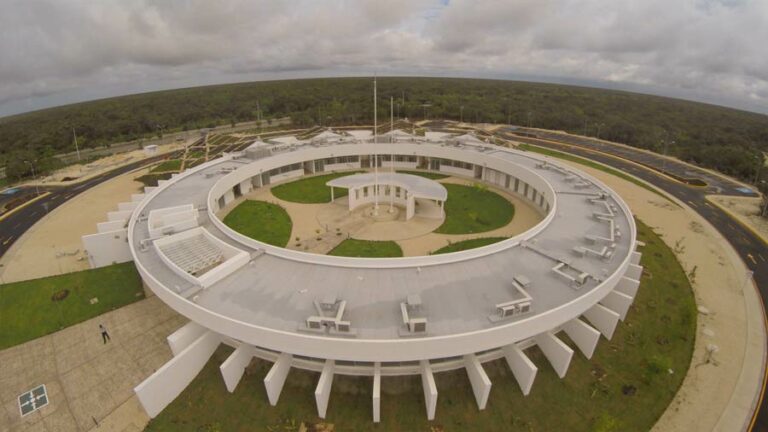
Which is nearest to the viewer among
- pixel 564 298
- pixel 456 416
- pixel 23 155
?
pixel 456 416

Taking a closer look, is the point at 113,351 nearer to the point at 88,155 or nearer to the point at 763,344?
the point at 763,344

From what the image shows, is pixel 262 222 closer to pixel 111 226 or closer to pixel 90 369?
pixel 111 226

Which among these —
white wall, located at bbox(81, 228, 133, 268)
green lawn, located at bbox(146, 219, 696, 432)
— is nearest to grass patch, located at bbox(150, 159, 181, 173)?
white wall, located at bbox(81, 228, 133, 268)

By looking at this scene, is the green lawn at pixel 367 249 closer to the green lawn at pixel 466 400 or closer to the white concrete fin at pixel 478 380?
the green lawn at pixel 466 400

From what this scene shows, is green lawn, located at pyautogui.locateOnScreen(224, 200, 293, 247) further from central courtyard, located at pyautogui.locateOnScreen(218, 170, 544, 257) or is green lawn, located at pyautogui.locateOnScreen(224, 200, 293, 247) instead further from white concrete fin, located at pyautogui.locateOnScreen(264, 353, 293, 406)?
white concrete fin, located at pyautogui.locateOnScreen(264, 353, 293, 406)

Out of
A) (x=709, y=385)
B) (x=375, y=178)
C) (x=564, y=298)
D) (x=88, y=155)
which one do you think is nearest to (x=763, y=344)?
(x=709, y=385)

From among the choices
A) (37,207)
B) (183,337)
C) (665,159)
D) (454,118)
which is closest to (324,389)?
(183,337)
